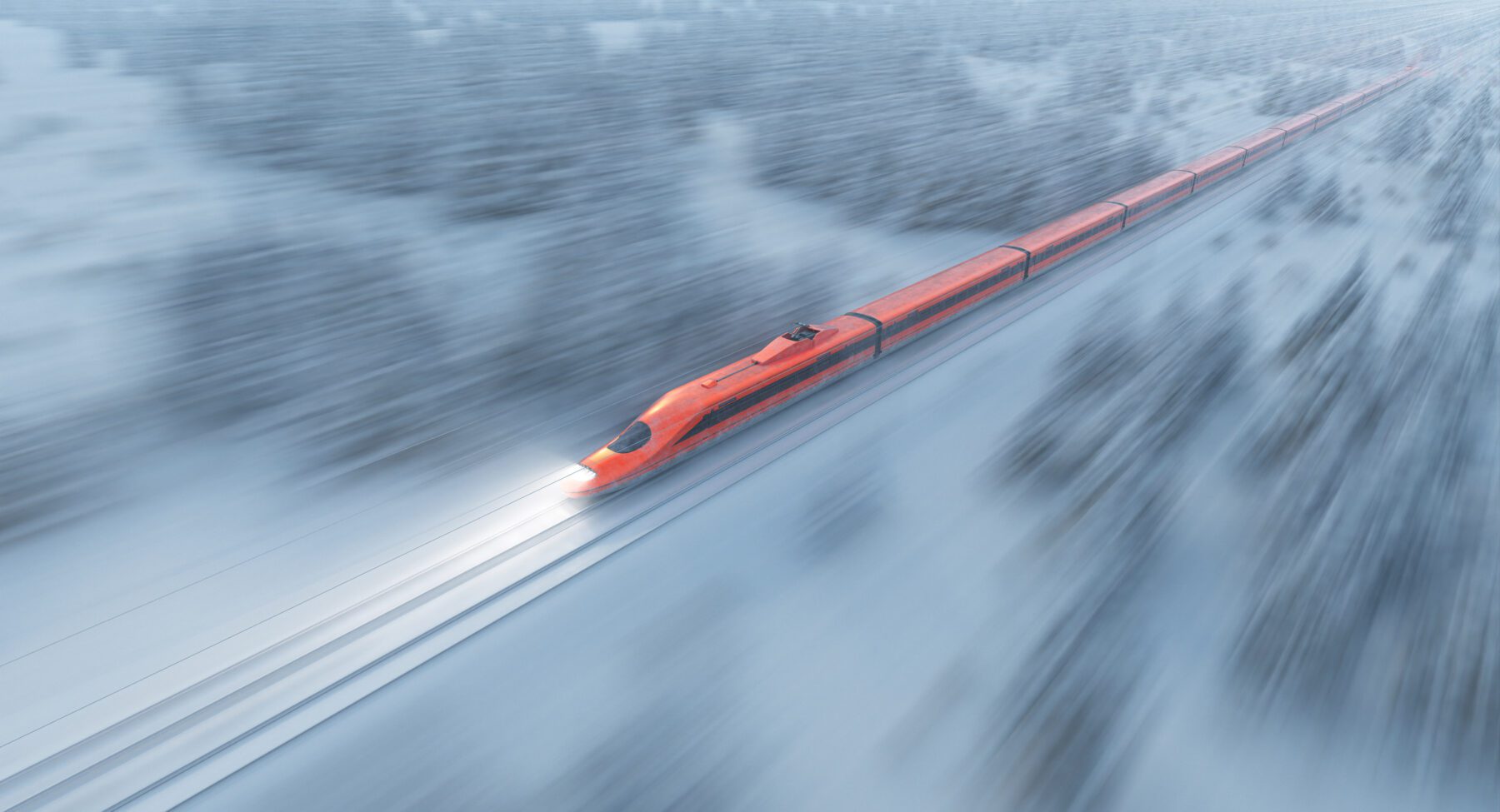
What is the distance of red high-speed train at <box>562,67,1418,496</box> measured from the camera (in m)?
11.8

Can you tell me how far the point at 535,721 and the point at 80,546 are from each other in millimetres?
6616

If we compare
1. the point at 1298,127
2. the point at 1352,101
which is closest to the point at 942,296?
the point at 1298,127

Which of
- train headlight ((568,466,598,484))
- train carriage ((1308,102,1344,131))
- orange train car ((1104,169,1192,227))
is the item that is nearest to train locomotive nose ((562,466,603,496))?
train headlight ((568,466,598,484))

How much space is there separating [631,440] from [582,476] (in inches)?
33.4

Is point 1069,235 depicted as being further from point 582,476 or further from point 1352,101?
point 1352,101

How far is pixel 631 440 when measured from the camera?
11805 millimetres

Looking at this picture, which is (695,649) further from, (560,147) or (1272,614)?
(560,147)

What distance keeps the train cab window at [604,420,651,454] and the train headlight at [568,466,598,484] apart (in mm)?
428

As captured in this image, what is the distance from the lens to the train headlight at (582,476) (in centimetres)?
1162

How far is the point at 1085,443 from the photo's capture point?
1312 centimetres

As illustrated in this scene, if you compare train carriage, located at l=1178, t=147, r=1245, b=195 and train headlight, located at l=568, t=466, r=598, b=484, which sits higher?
train headlight, located at l=568, t=466, r=598, b=484

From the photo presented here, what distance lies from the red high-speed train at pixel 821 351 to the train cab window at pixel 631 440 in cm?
1

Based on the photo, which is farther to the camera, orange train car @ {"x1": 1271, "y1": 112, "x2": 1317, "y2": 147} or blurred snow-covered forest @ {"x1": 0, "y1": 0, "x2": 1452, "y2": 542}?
orange train car @ {"x1": 1271, "y1": 112, "x2": 1317, "y2": 147}

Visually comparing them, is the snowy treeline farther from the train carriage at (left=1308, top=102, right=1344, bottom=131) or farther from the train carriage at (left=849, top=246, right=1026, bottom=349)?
the train carriage at (left=1308, top=102, right=1344, bottom=131)
